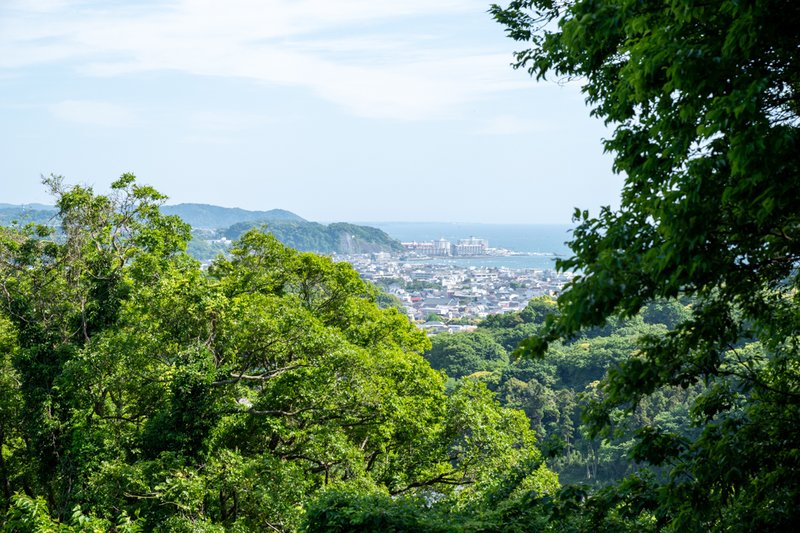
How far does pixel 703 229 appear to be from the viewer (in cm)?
432

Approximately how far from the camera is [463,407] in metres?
13.5

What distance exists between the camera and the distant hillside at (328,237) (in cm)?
15688

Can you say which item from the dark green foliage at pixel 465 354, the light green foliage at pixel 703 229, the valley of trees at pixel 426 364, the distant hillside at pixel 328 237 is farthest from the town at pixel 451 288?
the light green foliage at pixel 703 229

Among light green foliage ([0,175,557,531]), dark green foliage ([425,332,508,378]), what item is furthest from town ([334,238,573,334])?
light green foliage ([0,175,557,531])

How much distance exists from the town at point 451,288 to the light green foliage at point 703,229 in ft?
227

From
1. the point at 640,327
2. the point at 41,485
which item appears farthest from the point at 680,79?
the point at 640,327

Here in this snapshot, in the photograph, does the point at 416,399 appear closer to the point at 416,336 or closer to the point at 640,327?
the point at 416,336

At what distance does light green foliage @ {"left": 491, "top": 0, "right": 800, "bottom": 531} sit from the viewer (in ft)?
13.8

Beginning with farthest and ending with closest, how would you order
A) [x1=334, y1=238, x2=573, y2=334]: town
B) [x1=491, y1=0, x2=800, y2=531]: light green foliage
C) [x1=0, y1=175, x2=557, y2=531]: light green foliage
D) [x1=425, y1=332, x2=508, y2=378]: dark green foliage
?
[x1=334, y1=238, x2=573, y2=334]: town, [x1=425, y1=332, x2=508, y2=378]: dark green foliage, [x1=0, y1=175, x2=557, y2=531]: light green foliage, [x1=491, y1=0, x2=800, y2=531]: light green foliage

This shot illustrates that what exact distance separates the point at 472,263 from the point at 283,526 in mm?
185913

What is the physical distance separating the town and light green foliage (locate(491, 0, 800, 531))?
2726 inches

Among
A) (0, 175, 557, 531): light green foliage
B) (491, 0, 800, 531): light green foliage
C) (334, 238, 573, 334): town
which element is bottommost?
(334, 238, 573, 334): town

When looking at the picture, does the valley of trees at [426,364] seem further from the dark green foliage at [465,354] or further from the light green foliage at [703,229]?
the dark green foliage at [465,354]

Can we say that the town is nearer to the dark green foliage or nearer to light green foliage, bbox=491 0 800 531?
the dark green foliage
